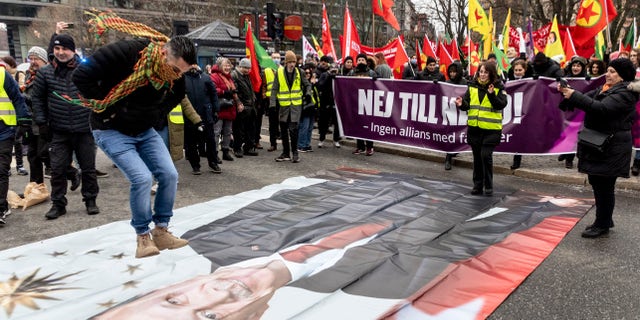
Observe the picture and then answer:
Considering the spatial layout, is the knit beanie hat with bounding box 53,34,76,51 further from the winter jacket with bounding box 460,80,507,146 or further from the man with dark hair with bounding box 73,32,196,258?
the winter jacket with bounding box 460,80,507,146

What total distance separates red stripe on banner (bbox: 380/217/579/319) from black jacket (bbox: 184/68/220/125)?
498 cm

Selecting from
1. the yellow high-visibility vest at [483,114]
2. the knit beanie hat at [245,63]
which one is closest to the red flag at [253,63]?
the knit beanie hat at [245,63]

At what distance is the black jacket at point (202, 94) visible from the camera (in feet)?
24.8

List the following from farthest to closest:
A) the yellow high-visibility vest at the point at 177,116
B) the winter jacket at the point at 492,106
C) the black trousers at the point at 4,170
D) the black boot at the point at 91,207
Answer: the yellow high-visibility vest at the point at 177,116 < the winter jacket at the point at 492,106 < the black boot at the point at 91,207 < the black trousers at the point at 4,170

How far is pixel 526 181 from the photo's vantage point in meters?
7.35

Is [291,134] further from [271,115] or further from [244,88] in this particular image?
[244,88]

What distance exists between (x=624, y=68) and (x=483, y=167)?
Result: 2.09 m

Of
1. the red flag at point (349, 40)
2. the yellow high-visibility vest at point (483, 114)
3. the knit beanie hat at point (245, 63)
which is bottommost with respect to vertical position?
the yellow high-visibility vest at point (483, 114)

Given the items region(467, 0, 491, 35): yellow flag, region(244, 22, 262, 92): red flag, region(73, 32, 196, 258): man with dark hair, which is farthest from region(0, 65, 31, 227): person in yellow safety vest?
region(467, 0, 491, 35): yellow flag

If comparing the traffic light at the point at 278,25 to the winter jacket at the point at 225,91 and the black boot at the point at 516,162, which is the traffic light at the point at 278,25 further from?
the black boot at the point at 516,162

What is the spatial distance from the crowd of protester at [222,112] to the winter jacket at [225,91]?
18mm

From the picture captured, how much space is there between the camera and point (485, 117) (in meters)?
6.17

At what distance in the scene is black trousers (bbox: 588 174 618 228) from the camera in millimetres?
4695

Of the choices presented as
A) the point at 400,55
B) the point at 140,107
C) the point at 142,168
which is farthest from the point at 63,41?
the point at 400,55
